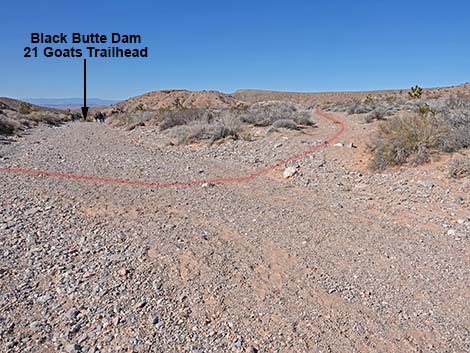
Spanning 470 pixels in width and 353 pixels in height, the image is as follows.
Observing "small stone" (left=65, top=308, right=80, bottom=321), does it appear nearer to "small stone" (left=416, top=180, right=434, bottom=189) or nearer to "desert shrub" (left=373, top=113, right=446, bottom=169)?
"small stone" (left=416, top=180, right=434, bottom=189)

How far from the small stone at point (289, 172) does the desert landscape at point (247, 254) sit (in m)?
0.04

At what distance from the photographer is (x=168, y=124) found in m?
18.7

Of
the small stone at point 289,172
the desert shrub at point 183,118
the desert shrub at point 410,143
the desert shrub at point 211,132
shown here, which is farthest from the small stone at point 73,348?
the desert shrub at point 183,118

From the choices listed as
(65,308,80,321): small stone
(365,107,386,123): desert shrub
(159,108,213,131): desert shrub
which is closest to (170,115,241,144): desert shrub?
(159,108,213,131): desert shrub

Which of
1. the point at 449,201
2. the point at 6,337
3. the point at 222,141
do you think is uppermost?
the point at 222,141

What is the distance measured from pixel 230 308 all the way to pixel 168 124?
644 inches

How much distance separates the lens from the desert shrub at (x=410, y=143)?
25.3ft

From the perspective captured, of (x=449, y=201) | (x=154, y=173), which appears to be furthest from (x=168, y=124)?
(x=449, y=201)

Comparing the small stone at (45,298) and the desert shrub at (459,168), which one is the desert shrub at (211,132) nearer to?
the desert shrub at (459,168)

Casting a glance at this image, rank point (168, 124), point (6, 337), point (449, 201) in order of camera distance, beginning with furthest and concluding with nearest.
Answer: point (168, 124) → point (449, 201) → point (6, 337)

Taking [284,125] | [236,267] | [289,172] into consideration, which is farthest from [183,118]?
[236,267]

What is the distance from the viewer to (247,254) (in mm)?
4078

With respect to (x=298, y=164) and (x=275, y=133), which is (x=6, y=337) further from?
(x=275, y=133)

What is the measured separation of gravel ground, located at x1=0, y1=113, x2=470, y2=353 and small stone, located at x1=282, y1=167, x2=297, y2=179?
3.11 ft
